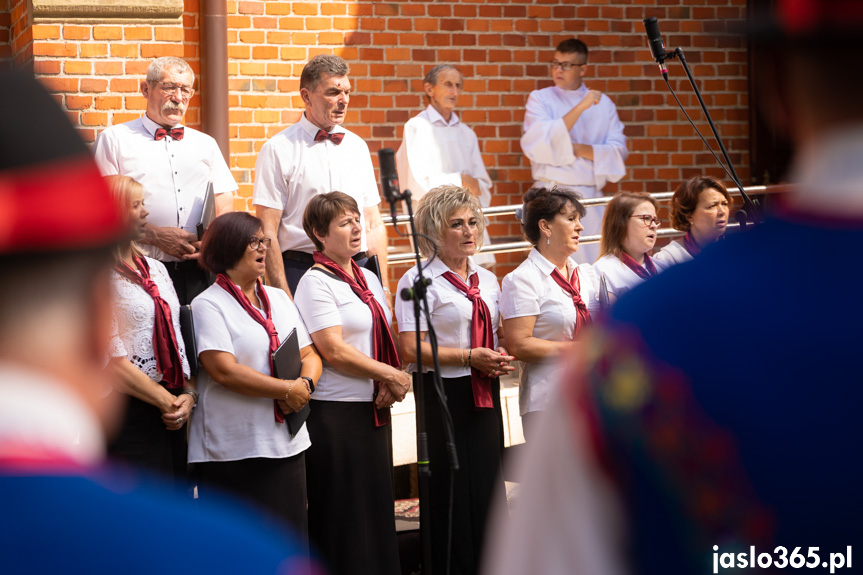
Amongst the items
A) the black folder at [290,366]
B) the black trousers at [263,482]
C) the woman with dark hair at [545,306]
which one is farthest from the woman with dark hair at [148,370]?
the woman with dark hair at [545,306]

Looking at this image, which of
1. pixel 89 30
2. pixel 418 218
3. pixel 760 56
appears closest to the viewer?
pixel 760 56

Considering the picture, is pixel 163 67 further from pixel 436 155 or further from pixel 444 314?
pixel 436 155

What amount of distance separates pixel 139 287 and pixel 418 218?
1543 millimetres

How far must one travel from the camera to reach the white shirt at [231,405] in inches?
169

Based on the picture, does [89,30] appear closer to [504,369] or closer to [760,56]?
[504,369]

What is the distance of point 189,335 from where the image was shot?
4359 millimetres

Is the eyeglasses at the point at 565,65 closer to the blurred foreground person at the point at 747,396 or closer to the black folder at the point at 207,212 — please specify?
the black folder at the point at 207,212

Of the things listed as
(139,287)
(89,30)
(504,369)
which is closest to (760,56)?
(139,287)

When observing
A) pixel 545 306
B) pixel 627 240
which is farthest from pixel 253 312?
pixel 627 240

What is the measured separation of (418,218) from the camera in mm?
5316

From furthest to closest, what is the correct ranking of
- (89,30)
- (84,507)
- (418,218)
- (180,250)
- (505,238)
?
(505,238) → (89,30) → (418,218) → (180,250) → (84,507)

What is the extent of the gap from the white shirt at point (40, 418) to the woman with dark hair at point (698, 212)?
5.27m

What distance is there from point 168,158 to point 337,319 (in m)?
1.39

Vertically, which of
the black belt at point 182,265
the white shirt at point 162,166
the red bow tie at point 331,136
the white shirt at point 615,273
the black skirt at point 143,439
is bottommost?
the black skirt at point 143,439
